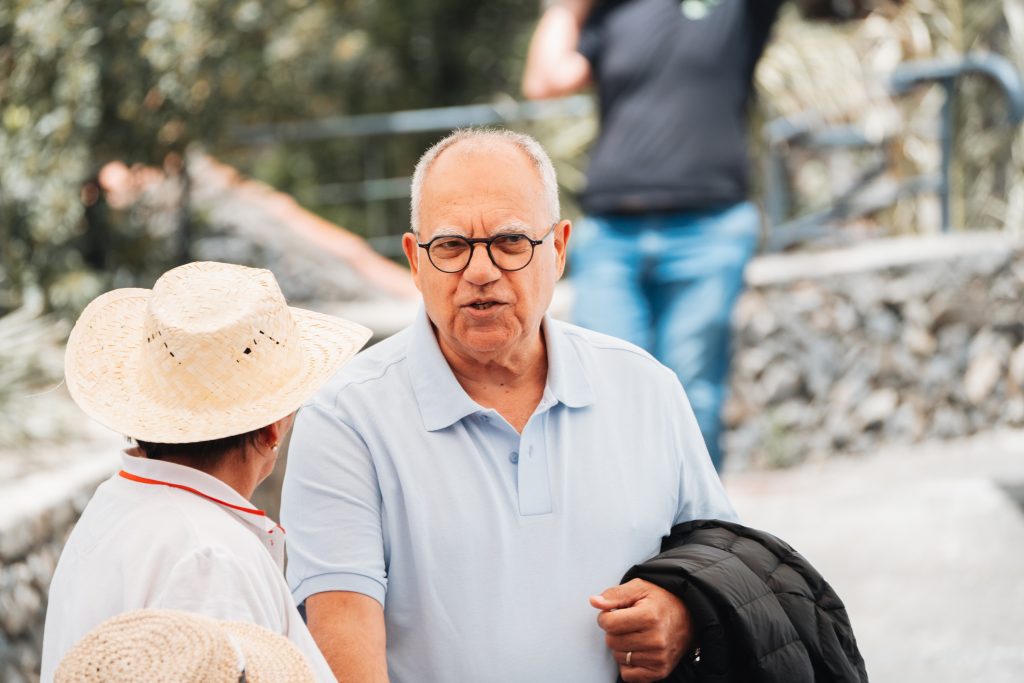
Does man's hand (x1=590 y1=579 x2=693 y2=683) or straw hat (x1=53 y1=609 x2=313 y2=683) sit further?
man's hand (x1=590 y1=579 x2=693 y2=683)

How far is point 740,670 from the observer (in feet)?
7.59

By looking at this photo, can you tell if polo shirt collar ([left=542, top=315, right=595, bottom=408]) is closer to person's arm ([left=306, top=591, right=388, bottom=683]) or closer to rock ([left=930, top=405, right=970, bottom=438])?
person's arm ([left=306, top=591, right=388, bottom=683])

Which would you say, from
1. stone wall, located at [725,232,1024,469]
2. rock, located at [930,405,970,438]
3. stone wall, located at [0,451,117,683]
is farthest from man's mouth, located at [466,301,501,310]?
rock, located at [930,405,970,438]

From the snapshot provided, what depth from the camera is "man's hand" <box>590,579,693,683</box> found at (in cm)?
229

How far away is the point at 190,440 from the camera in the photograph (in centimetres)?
191

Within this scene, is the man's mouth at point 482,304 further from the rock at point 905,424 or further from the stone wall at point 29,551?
the rock at point 905,424

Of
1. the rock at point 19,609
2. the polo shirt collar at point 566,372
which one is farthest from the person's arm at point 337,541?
the rock at point 19,609

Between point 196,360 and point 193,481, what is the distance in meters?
0.20

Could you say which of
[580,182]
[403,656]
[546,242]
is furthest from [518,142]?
[580,182]

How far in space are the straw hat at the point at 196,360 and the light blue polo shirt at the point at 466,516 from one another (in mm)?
261

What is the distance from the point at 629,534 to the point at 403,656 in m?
0.45

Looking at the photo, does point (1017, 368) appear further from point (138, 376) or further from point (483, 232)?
point (138, 376)

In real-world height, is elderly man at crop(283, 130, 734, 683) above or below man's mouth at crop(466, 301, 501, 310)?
below

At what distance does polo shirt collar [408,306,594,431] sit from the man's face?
0.05 meters
